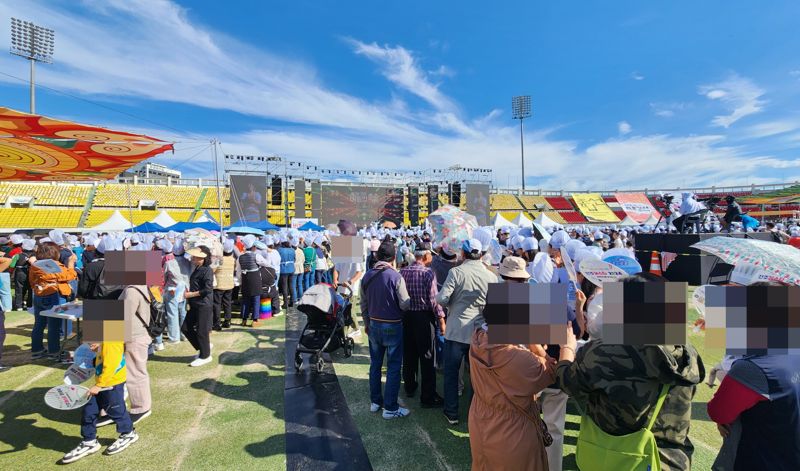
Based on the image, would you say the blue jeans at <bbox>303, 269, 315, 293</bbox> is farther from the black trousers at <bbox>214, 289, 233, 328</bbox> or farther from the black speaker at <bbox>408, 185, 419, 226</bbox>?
the black speaker at <bbox>408, 185, 419, 226</bbox>

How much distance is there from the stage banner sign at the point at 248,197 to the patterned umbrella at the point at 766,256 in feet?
80.0

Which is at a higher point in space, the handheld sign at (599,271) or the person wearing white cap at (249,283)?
the handheld sign at (599,271)

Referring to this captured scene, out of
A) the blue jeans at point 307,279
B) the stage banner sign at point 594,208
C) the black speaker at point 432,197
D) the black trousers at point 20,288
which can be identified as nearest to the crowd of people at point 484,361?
the blue jeans at point 307,279

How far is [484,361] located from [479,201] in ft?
105

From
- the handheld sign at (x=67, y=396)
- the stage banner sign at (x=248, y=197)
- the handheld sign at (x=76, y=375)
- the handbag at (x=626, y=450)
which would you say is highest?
the stage banner sign at (x=248, y=197)

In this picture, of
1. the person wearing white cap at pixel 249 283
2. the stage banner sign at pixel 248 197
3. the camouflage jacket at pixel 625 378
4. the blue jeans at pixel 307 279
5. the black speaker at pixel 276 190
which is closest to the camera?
the camouflage jacket at pixel 625 378

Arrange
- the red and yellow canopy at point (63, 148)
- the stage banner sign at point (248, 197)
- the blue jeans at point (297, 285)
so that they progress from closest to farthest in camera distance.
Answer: the red and yellow canopy at point (63, 148), the blue jeans at point (297, 285), the stage banner sign at point (248, 197)

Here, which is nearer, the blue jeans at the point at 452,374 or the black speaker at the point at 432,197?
the blue jeans at the point at 452,374

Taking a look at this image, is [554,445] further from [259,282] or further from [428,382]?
[259,282]

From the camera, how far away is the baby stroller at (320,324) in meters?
4.72

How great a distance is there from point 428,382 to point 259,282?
4.71 meters

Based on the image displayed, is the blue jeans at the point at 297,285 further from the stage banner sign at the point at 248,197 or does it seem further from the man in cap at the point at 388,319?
the stage banner sign at the point at 248,197

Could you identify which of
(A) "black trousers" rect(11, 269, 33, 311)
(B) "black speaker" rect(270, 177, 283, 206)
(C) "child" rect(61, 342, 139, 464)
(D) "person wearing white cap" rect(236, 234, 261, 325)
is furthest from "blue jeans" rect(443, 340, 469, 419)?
(B) "black speaker" rect(270, 177, 283, 206)

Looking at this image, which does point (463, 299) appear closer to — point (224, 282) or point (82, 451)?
point (82, 451)
